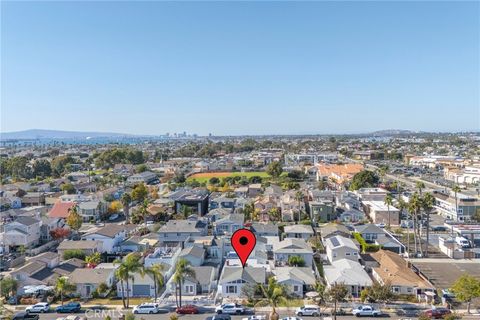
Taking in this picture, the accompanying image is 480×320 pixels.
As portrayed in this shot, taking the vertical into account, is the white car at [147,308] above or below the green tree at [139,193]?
below

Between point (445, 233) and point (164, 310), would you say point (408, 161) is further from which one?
point (164, 310)

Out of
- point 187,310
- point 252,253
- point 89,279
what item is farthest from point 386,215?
point 89,279

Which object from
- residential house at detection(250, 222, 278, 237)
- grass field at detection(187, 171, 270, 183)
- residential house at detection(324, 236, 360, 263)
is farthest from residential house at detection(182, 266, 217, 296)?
grass field at detection(187, 171, 270, 183)

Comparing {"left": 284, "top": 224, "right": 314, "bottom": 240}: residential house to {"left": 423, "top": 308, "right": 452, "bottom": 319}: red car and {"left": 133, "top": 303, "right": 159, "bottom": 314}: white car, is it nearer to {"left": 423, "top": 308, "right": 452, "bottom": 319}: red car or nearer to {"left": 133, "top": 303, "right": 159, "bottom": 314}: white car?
{"left": 423, "top": 308, "right": 452, "bottom": 319}: red car

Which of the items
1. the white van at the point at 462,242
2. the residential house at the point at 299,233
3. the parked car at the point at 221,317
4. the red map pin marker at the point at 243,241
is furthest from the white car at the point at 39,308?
the white van at the point at 462,242

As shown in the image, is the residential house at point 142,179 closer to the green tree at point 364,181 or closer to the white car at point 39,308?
Result: the green tree at point 364,181

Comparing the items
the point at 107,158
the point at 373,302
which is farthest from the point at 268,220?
the point at 107,158
